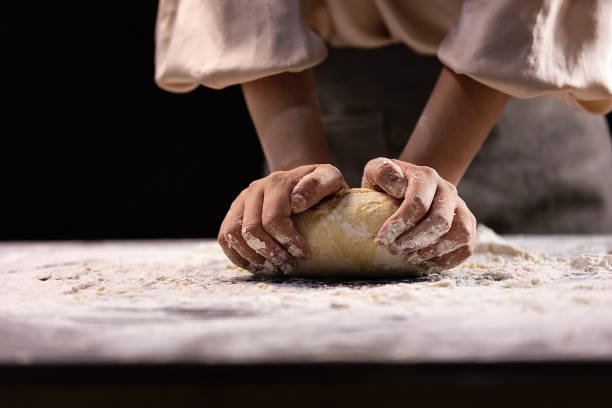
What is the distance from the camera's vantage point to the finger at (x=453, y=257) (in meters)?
0.55

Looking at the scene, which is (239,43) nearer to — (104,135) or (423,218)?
(423,218)

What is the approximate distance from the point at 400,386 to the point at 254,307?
0.18 meters

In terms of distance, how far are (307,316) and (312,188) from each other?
0.57ft

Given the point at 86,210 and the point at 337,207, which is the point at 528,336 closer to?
the point at 337,207

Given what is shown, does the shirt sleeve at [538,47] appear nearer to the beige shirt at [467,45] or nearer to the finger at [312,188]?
the beige shirt at [467,45]

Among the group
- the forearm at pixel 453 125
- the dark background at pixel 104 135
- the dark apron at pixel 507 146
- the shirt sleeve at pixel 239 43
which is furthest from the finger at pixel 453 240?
the dark background at pixel 104 135

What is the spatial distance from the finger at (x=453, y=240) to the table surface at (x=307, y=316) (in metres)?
0.03

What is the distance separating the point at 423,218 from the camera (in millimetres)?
527

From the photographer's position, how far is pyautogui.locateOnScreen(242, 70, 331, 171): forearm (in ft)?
2.15

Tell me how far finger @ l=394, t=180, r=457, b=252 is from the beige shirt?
165 millimetres

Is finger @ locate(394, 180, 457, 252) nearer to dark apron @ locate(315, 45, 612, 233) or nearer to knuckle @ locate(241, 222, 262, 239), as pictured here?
knuckle @ locate(241, 222, 262, 239)

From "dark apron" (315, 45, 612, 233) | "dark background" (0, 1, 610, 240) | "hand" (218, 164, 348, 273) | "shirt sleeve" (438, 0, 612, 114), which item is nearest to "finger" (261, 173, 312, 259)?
"hand" (218, 164, 348, 273)

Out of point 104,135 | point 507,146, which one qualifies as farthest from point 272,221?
point 104,135

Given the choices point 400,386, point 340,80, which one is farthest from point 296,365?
point 340,80
